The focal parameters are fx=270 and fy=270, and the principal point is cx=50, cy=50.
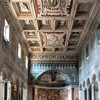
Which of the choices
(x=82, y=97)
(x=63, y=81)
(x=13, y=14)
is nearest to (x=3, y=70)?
(x=13, y=14)

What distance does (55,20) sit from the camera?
17.6m

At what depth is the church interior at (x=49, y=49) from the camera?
15094mm

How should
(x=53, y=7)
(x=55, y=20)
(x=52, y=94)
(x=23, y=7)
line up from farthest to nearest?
1. (x=52, y=94)
2. (x=55, y=20)
3. (x=23, y=7)
4. (x=53, y=7)

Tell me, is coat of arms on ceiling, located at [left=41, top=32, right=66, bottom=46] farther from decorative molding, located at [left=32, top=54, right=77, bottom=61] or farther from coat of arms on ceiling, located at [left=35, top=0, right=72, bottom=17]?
→ coat of arms on ceiling, located at [left=35, top=0, right=72, bottom=17]

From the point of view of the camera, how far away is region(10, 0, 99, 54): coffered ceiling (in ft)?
49.0

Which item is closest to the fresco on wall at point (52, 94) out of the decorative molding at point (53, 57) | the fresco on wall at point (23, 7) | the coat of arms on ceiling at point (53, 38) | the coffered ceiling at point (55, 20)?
the decorative molding at point (53, 57)

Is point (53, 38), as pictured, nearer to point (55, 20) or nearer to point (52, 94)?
point (55, 20)

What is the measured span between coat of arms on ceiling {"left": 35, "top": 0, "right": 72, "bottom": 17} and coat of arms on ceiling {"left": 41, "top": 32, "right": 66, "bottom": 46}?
4801 millimetres

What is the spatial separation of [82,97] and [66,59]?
468cm

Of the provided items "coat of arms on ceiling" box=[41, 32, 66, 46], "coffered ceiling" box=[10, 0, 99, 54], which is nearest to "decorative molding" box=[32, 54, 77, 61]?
"coffered ceiling" box=[10, 0, 99, 54]

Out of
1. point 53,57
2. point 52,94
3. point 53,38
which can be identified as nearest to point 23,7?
point 53,38

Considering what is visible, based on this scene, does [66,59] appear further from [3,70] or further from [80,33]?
[3,70]

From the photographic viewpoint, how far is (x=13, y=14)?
53.4ft

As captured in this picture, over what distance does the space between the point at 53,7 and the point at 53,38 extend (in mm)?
7430
